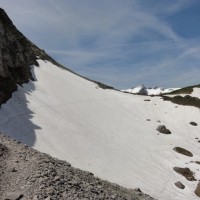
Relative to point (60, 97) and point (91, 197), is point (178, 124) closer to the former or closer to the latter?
point (60, 97)

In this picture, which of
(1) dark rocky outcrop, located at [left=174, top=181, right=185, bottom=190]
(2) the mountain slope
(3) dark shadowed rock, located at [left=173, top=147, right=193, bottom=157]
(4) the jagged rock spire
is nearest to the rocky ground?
(2) the mountain slope

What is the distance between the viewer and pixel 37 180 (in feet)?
58.3

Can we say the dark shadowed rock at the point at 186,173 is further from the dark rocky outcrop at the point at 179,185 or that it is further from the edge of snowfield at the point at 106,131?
the dark rocky outcrop at the point at 179,185

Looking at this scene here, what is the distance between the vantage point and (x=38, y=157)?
67.8 ft

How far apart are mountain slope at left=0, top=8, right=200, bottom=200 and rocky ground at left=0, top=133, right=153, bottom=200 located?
64.2 feet

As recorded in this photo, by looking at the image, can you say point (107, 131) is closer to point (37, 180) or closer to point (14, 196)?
point (37, 180)

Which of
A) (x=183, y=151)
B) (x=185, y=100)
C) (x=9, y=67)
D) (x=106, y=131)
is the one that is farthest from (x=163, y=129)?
(x=9, y=67)

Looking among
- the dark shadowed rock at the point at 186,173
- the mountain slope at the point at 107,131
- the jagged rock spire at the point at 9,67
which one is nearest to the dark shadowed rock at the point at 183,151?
the mountain slope at the point at 107,131

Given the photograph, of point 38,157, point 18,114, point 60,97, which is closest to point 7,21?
point 60,97

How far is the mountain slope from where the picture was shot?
43.2m

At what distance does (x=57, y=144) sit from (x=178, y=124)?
36.3 meters

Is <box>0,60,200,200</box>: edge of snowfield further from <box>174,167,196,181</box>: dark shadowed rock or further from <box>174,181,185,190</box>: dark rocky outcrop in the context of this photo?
Result: <box>174,167,196,181</box>: dark shadowed rock

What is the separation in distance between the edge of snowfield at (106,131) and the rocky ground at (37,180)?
19.7 meters

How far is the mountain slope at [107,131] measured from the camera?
4322 cm
